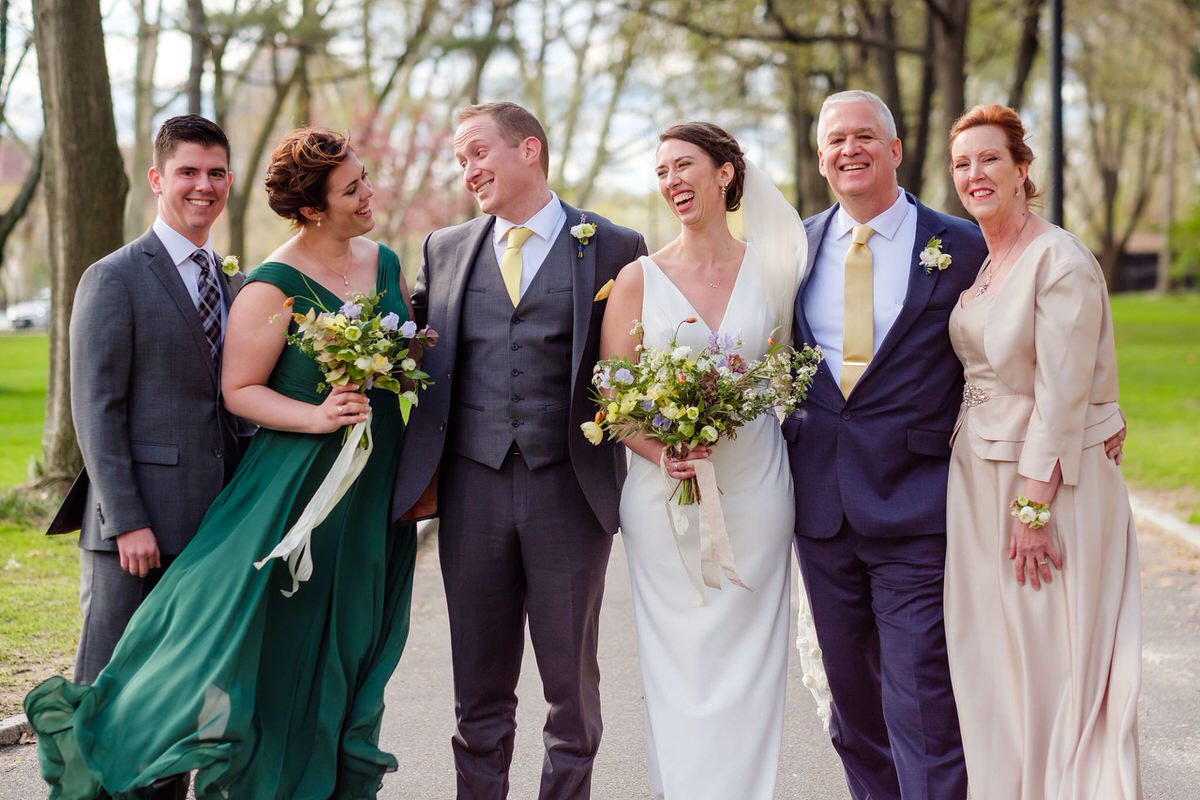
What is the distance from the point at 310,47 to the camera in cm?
1756

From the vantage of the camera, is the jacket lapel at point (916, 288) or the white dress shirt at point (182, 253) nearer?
the jacket lapel at point (916, 288)

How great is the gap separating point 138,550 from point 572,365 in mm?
1656

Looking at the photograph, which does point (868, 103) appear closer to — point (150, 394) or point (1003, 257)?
point (1003, 257)

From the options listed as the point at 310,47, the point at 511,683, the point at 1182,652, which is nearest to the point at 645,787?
the point at 511,683

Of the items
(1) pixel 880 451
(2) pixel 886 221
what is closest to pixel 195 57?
(2) pixel 886 221

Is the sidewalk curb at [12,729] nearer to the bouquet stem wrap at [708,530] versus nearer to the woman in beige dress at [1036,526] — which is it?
the bouquet stem wrap at [708,530]

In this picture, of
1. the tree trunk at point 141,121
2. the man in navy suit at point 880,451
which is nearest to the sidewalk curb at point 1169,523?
the man in navy suit at point 880,451

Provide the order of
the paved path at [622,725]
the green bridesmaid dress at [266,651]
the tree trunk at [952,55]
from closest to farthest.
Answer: the green bridesmaid dress at [266,651], the paved path at [622,725], the tree trunk at [952,55]

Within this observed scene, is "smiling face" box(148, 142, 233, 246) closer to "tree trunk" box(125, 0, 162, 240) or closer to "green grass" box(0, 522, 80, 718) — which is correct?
"green grass" box(0, 522, 80, 718)

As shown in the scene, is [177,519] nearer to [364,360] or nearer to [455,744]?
[364,360]

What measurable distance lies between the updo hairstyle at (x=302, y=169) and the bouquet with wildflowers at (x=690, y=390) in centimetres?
123

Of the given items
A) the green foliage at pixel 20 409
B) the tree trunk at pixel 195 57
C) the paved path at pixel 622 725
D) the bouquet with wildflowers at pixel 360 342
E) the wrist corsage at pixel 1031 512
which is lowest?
the paved path at pixel 622 725

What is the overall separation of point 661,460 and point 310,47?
14753 millimetres

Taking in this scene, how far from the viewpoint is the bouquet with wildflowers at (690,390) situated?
4.09 metres
